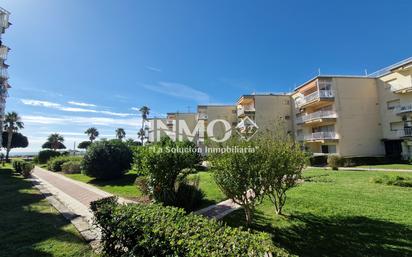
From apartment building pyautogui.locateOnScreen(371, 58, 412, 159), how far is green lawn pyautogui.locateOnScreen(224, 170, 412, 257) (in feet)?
61.4

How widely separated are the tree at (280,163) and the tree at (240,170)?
0.62 ft

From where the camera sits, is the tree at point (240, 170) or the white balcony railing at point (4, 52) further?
the white balcony railing at point (4, 52)

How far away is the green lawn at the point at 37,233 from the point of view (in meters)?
5.21

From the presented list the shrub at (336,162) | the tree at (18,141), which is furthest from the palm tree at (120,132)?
the shrub at (336,162)

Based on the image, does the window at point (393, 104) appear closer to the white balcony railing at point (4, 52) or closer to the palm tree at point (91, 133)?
the white balcony railing at point (4, 52)

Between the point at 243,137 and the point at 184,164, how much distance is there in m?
3.71

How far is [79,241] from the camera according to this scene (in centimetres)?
575

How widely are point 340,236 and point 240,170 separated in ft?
9.95

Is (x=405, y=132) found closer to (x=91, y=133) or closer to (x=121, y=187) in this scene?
(x=121, y=187)

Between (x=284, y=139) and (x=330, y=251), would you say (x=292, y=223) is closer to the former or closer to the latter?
(x=330, y=251)

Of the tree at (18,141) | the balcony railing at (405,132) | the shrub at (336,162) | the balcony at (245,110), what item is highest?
the balcony at (245,110)

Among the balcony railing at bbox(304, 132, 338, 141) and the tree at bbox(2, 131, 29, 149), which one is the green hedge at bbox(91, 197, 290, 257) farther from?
the tree at bbox(2, 131, 29, 149)

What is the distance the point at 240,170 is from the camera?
18.1 feet

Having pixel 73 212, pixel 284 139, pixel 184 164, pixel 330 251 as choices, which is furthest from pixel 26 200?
pixel 330 251
